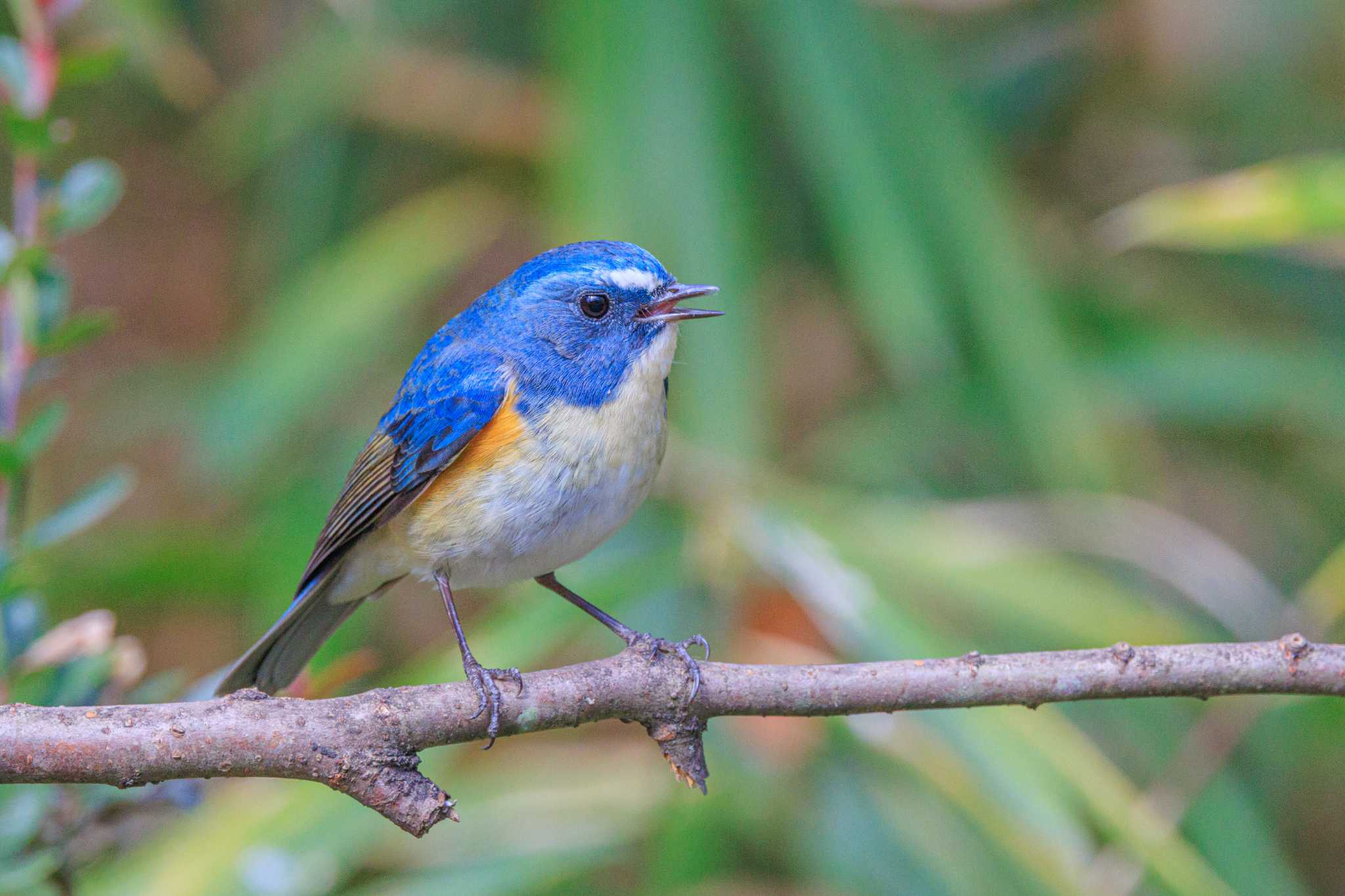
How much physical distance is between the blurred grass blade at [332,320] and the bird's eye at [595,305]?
1864 millimetres

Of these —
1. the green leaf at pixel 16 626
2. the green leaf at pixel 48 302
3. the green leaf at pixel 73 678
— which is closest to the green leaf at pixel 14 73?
A: the green leaf at pixel 48 302

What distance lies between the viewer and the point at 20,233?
2338 mm

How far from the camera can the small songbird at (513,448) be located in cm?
271

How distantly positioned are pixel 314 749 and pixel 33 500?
4.45 metres

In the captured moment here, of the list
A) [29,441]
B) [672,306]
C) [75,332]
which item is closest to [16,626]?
[29,441]

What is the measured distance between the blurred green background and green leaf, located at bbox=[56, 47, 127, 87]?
1148 mm

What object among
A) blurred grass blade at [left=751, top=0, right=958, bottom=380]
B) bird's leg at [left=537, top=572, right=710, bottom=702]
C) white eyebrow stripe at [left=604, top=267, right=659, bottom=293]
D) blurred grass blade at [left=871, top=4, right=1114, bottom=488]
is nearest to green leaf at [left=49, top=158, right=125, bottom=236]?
white eyebrow stripe at [left=604, top=267, right=659, bottom=293]

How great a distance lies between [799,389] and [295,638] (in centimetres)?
336

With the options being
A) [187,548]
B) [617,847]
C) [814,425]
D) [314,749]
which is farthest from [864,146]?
[314,749]

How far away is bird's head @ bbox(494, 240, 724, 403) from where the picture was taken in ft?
9.50

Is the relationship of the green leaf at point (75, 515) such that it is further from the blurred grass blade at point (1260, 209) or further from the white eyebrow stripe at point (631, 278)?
the blurred grass blade at point (1260, 209)

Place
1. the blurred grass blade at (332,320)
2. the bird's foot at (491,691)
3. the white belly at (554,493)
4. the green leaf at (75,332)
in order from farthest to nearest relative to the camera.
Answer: the blurred grass blade at (332,320), the white belly at (554,493), the green leaf at (75,332), the bird's foot at (491,691)

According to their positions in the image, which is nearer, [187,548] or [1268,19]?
[187,548]

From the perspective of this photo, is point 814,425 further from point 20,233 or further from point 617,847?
point 20,233
